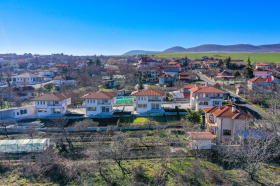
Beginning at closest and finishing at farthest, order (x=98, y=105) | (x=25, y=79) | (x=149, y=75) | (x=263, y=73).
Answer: (x=98, y=105), (x=263, y=73), (x=25, y=79), (x=149, y=75)

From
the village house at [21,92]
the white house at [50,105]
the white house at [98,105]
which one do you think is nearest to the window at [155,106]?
the white house at [98,105]

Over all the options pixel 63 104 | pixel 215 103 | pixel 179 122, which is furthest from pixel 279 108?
pixel 63 104

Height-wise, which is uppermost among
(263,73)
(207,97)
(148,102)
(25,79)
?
(263,73)

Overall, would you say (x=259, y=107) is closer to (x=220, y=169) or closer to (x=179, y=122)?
(x=179, y=122)

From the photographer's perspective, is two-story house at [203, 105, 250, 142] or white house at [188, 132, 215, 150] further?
two-story house at [203, 105, 250, 142]

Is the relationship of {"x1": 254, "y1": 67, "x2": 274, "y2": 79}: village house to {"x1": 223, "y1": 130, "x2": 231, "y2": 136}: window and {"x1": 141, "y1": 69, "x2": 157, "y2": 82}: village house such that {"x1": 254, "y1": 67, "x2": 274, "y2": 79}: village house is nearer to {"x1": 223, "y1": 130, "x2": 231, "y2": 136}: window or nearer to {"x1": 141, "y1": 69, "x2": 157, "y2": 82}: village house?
{"x1": 141, "y1": 69, "x2": 157, "y2": 82}: village house

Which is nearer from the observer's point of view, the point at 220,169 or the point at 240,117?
the point at 220,169

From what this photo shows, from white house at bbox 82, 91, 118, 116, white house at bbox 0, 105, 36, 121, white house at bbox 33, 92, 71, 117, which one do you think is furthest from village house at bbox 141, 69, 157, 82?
white house at bbox 0, 105, 36, 121

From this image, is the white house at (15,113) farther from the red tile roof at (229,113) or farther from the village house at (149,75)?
the village house at (149,75)

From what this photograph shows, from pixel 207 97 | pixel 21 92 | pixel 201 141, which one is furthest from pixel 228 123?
pixel 21 92

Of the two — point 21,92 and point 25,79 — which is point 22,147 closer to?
point 21,92

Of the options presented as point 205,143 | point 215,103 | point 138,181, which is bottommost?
point 138,181
